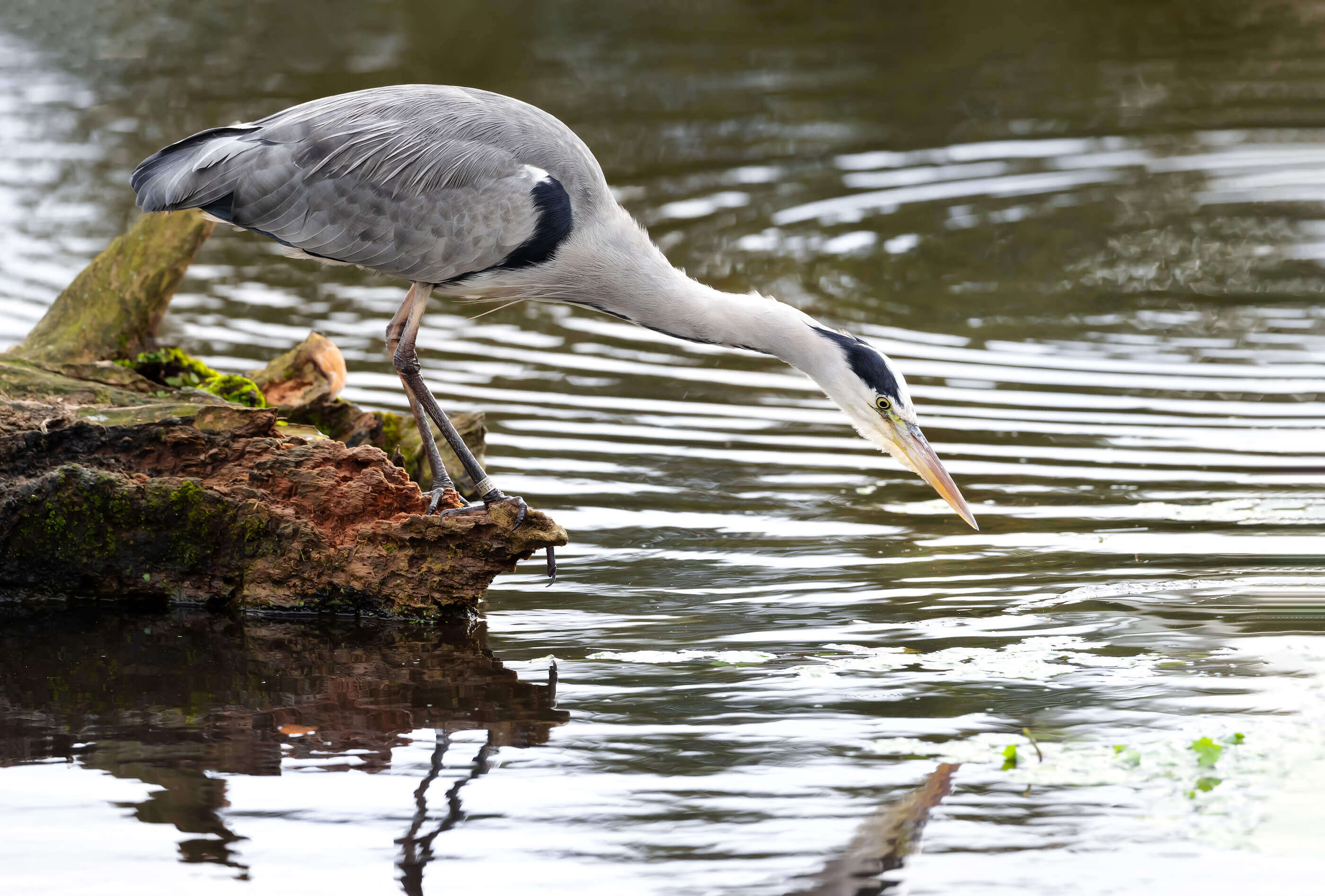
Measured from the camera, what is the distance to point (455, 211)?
23.4 feet

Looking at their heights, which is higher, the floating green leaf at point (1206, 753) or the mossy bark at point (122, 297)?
the mossy bark at point (122, 297)

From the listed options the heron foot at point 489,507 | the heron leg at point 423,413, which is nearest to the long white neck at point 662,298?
the heron leg at point 423,413

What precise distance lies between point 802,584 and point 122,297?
3965mm

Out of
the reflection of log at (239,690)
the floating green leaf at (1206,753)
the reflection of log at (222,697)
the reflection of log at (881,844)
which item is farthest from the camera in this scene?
the reflection of log at (239,690)

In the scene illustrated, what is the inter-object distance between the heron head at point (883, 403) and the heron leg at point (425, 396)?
1.51m

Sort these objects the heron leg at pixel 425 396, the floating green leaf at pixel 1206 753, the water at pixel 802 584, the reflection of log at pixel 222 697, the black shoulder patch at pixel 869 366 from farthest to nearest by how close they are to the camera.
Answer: the heron leg at pixel 425 396, the black shoulder patch at pixel 869 366, the reflection of log at pixel 222 697, the floating green leaf at pixel 1206 753, the water at pixel 802 584

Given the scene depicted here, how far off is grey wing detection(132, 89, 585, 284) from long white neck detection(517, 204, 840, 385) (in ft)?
Answer: 0.51

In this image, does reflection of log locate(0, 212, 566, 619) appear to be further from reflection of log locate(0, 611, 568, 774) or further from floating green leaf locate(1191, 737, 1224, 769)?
floating green leaf locate(1191, 737, 1224, 769)

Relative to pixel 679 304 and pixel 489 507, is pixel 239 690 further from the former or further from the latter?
pixel 679 304

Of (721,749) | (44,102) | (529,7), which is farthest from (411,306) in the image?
(529,7)

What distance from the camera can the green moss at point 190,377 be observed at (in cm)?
820

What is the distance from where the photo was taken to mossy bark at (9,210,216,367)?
28.1 ft

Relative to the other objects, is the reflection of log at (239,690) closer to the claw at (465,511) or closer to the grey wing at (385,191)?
the claw at (465,511)

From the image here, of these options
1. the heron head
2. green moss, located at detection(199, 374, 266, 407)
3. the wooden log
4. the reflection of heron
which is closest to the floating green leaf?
the heron head
